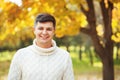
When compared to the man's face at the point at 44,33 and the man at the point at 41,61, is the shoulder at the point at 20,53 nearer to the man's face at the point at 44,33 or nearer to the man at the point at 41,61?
the man at the point at 41,61

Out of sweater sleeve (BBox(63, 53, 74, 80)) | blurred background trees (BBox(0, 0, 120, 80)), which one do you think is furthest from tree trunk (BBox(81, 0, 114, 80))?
sweater sleeve (BBox(63, 53, 74, 80))

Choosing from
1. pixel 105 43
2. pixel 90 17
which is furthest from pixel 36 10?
pixel 105 43

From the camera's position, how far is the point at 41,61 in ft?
10.5

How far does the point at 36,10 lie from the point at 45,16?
29.5ft

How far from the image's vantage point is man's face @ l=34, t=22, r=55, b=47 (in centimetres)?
319

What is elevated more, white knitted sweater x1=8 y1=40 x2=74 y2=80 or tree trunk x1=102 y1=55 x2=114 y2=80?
white knitted sweater x1=8 y1=40 x2=74 y2=80

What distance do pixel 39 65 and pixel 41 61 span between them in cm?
4

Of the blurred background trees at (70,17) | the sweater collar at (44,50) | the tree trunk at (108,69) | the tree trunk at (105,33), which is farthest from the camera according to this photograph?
the tree trunk at (108,69)

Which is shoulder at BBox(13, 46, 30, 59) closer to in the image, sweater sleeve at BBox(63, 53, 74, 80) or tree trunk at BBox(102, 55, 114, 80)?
sweater sleeve at BBox(63, 53, 74, 80)

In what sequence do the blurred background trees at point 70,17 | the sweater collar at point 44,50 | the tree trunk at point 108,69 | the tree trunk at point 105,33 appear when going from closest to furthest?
the sweater collar at point 44,50, the blurred background trees at point 70,17, the tree trunk at point 105,33, the tree trunk at point 108,69

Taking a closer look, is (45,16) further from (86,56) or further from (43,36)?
(86,56)

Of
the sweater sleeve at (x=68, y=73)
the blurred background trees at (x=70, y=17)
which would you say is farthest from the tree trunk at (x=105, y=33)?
the sweater sleeve at (x=68, y=73)

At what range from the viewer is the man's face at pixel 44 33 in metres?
3.19

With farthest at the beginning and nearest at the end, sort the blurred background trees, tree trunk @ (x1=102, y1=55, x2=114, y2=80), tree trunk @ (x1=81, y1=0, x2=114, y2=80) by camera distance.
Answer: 1. tree trunk @ (x1=102, y1=55, x2=114, y2=80)
2. tree trunk @ (x1=81, y1=0, x2=114, y2=80)
3. the blurred background trees
